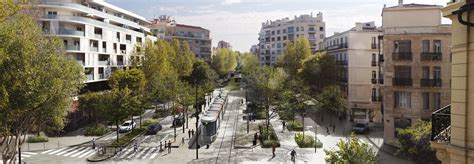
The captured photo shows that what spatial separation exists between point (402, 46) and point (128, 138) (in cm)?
2701

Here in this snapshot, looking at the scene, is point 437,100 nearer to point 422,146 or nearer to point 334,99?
point 422,146

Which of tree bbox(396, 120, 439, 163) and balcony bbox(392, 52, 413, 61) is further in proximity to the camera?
balcony bbox(392, 52, 413, 61)

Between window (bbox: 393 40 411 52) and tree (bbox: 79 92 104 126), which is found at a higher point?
window (bbox: 393 40 411 52)

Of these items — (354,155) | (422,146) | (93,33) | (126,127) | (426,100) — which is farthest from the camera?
(93,33)

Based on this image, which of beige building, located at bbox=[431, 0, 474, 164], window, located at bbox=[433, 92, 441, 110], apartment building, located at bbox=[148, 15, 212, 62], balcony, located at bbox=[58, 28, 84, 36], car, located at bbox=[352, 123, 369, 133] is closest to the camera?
beige building, located at bbox=[431, 0, 474, 164]

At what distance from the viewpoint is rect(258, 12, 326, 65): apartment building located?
353 ft

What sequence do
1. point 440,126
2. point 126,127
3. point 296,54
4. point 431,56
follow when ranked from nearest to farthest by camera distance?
point 440,126
point 431,56
point 126,127
point 296,54

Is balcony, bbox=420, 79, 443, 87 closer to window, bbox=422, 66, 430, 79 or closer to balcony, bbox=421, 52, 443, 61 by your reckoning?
window, bbox=422, 66, 430, 79

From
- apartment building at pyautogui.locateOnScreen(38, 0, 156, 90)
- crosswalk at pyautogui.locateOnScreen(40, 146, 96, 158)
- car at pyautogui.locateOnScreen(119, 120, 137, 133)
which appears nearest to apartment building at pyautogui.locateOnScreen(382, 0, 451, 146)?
crosswalk at pyautogui.locateOnScreen(40, 146, 96, 158)

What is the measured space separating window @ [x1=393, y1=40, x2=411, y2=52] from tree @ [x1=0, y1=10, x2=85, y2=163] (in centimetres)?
2609

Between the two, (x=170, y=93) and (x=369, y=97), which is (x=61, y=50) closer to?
(x=170, y=93)

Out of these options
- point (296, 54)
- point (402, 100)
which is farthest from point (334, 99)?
point (296, 54)

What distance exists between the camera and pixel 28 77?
16141mm

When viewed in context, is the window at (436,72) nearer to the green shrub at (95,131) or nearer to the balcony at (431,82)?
the balcony at (431,82)
